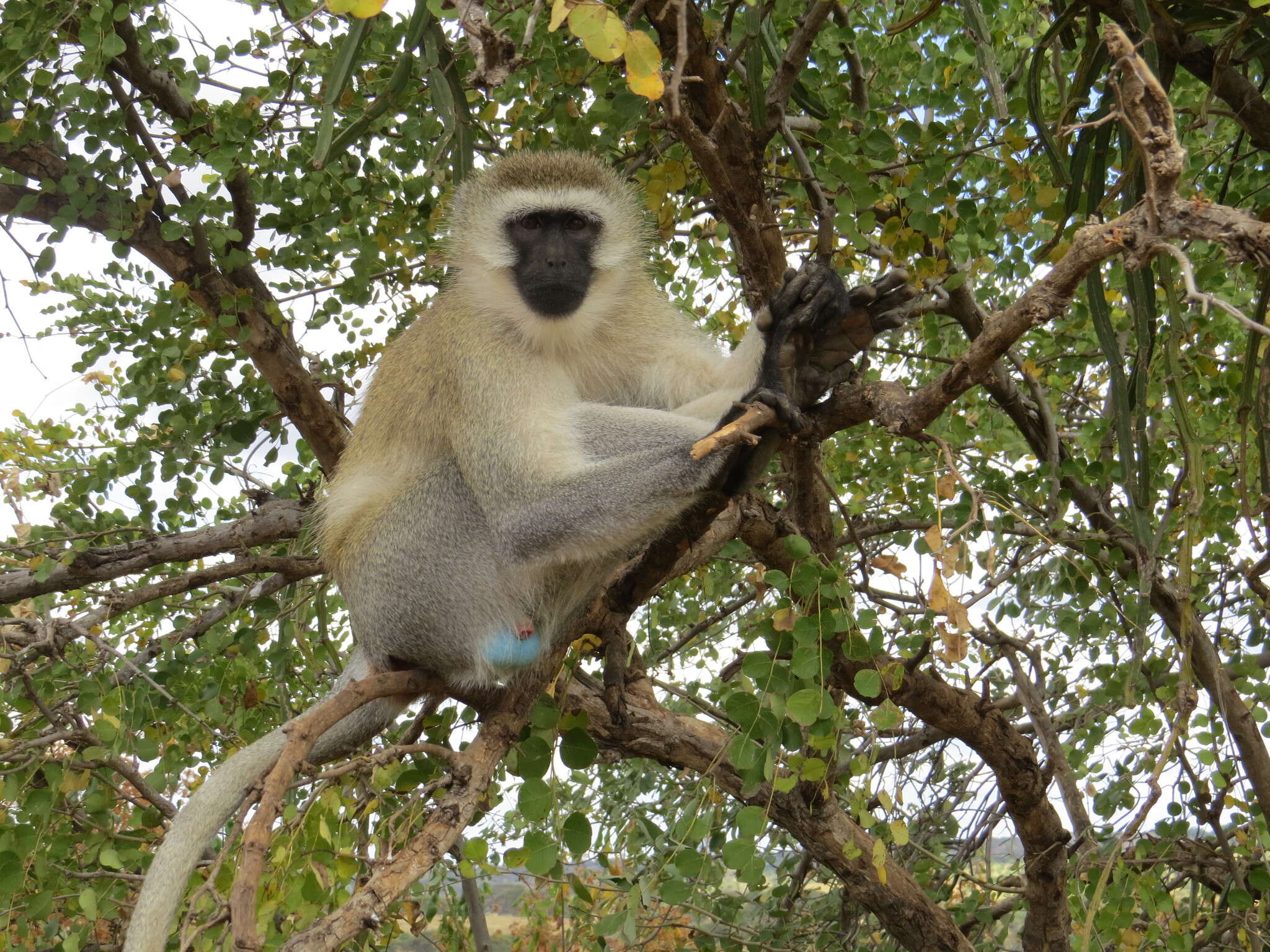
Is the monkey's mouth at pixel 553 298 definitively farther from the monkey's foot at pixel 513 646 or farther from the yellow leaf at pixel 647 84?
the yellow leaf at pixel 647 84

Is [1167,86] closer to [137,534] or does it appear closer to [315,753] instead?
[315,753]

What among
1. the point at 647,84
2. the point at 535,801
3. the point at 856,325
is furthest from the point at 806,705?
the point at 647,84

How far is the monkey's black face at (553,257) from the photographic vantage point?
3.65 m

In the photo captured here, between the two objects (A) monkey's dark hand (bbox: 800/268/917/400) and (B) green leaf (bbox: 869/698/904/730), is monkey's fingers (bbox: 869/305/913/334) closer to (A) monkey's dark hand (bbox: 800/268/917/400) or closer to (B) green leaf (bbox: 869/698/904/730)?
(A) monkey's dark hand (bbox: 800/268/917/400)

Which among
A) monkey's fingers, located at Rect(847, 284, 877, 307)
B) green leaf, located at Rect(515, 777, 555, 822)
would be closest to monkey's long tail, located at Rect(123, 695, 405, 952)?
green leaf, located at Rect(515, 777, 555, 822)

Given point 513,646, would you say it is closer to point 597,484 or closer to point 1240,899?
point 597,484

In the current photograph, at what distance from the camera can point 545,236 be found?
149 inches

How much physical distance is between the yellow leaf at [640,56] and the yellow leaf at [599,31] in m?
0.03

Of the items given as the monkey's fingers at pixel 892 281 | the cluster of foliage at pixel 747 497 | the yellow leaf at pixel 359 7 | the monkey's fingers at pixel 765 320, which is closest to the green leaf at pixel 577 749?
the cluster of foliage at pixel 747 497

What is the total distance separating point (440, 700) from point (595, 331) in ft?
4.88

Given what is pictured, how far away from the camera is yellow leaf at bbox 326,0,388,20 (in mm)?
1592

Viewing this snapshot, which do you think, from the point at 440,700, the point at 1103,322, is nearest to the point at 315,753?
the point at 440,700

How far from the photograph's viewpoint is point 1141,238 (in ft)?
5.92

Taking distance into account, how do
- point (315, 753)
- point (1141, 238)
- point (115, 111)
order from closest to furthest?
1. point (1141, 238)
2. point (315, 753)
3. point (115, 111)
